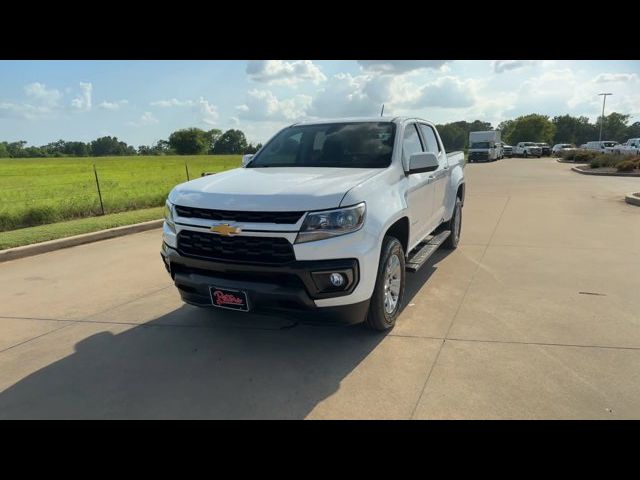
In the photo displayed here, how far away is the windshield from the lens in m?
4.36

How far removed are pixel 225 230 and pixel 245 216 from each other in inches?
7.5

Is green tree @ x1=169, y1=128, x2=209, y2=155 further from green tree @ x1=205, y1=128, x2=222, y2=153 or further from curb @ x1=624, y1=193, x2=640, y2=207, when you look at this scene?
curb @ x1=624, y1=193, x2=640, y2=207

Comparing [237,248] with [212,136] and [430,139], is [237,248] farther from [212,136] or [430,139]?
[212,136]

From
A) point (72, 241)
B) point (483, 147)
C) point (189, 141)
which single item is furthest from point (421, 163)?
point (189, 141)

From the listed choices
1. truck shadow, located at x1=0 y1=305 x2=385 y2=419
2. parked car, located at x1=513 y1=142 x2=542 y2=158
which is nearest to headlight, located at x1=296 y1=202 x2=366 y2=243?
truck shadow, located at x1=0 y1=305 x2=385 y2=419

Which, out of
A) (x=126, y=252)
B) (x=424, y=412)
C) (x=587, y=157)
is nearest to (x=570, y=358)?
(x=424, y=412)

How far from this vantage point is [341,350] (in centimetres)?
369

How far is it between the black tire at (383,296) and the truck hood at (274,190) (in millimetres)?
Answer: 607

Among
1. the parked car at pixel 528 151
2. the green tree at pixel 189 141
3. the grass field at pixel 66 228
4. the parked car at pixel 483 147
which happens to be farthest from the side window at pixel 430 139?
the green tree at pixel 189 141

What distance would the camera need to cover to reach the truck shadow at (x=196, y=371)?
2939mm

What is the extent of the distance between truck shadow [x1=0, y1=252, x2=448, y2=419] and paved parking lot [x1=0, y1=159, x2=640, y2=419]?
14 millimetres

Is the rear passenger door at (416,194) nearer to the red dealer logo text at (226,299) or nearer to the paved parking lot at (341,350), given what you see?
the paved parking lot at (341,350)

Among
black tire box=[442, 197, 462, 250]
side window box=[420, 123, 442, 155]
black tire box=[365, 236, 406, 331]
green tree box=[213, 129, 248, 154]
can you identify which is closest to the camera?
black tire box=[365, 236, 406, 331]
